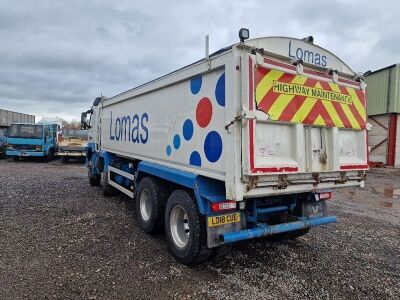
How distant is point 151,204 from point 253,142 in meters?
2.58

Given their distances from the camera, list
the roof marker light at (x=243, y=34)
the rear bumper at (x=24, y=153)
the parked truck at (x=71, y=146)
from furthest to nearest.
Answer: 1. the parked truck at (x=71, y=146)
2. the rear bumper at (x=24, y=153)
3. the roof marker light at (x=243, y=34)

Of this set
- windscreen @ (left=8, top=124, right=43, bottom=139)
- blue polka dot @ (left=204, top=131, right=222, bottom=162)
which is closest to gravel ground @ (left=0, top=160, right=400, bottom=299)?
blue polka dot @ (left=204, top=131, right=222, bottom=162)

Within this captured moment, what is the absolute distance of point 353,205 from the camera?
Result: 8797mm

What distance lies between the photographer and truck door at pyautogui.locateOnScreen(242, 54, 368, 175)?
3.76 metres

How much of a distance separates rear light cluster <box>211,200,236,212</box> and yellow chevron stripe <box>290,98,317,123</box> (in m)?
1.27

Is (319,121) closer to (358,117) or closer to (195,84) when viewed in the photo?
(358,117)

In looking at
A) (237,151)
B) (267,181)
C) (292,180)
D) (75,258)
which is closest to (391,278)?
(292,180)

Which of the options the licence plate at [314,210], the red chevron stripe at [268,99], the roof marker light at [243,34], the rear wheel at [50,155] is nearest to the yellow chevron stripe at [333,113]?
the red chevron stripe at [268,99]

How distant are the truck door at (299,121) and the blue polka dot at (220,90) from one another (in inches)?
13.0

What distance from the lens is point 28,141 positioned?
18.8 m

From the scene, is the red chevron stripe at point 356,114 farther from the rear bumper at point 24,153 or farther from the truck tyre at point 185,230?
the rear bumper at point 24,153

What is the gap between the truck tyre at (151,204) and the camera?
547cm

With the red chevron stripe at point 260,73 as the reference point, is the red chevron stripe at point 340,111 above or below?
below

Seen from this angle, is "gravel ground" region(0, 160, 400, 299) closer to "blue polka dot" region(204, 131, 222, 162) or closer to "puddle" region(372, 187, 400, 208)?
"blue polka dot" region(204, 131, 222, 162)
